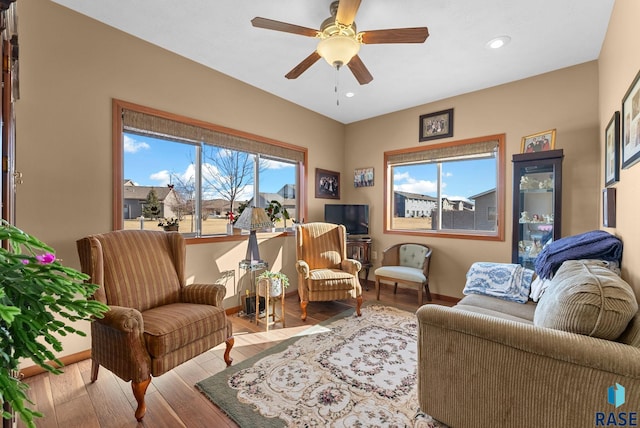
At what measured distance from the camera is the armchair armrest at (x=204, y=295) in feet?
7.10

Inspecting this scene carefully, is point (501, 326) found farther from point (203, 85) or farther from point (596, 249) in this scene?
point (203, 85)

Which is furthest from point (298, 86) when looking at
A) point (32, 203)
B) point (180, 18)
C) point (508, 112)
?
point (32, 203)

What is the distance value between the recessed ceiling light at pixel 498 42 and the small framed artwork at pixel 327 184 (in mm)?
2585

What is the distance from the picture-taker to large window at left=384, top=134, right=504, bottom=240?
3.51 metres

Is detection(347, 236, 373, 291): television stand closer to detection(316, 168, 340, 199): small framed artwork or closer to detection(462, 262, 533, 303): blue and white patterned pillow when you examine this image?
detection(316, 168, 340, 199): small framed artwork

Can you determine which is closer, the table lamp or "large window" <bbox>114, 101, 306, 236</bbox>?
"large window" <bbox>114, 101, 306, 236</bbox>

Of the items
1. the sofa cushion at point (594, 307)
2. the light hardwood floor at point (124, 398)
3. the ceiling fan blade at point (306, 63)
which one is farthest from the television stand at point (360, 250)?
the sofa cushion at point (594, 307)

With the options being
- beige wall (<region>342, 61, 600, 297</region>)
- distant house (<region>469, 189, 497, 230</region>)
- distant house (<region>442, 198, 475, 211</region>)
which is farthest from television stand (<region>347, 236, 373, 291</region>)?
distant house (<region>469, 189, 497, 230</region>)

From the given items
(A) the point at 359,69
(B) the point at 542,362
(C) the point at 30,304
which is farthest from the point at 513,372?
(A) the point at 359,69

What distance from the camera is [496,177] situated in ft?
11.4

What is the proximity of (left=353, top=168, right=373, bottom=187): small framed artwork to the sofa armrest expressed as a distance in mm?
3203

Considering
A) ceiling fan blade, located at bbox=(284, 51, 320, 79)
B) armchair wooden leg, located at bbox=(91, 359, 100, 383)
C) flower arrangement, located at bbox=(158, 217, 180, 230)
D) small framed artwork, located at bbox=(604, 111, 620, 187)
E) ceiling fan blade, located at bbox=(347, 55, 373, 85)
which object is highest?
ceiling fan blade, located at bbox=(284, 51, 320, 79)

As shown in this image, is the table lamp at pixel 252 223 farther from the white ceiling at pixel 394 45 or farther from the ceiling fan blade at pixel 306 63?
the white ceiling at pixel 394 45

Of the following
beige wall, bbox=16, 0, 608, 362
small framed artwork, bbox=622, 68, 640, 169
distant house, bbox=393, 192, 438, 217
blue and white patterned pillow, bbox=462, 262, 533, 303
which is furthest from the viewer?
distant house, bbox=393, 192, 438, 217
